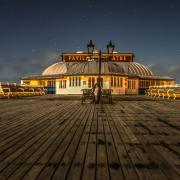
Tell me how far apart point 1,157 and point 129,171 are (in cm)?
180

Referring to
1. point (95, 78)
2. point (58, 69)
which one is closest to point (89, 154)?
point (95, 78)

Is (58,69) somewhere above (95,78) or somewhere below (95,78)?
above

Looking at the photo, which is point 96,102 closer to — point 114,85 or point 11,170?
point 11,170

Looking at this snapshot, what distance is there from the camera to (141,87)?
135 feet

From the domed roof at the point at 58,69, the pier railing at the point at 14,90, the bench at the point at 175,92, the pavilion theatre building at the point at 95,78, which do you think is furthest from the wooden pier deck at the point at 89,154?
the domed roof at the point at 58,69

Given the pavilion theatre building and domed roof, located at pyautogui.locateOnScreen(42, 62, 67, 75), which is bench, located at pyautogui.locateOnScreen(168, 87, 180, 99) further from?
domed roof, located at pyautogui.locateOnScreen(42, 62, 67, 75)

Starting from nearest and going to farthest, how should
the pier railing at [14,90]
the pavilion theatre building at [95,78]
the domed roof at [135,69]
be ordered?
the pier railing at [14,90]
the pavilion theatre building at [95,78]
the domed roof at [135,69]

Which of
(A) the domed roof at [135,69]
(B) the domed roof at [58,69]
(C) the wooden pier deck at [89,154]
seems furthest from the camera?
(B) the domed roof at [58,69]

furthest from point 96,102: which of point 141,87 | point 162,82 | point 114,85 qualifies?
A: point 162,82

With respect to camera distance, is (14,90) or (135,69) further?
(135,69)

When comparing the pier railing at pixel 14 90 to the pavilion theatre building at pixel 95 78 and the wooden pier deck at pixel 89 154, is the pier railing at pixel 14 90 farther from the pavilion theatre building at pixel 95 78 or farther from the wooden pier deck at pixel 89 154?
the wooden pier deck at pixel 89 154

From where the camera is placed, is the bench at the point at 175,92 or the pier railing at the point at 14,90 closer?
the bench at the point at 175,92

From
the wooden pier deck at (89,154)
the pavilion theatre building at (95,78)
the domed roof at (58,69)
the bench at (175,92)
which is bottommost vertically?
the wooden pier deck at (89,154)

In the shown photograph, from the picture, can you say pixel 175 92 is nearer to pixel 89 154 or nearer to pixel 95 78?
pixel 95 78
